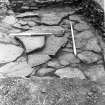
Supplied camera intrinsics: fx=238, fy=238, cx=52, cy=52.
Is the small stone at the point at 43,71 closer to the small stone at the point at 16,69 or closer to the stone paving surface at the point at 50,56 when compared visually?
the stone paving surface at the point at 50,56

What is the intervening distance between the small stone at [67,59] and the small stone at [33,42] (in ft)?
1.79

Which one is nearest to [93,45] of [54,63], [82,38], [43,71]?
[82,38]

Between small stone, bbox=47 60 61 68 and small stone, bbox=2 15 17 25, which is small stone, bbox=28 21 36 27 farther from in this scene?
small stone, bbox=47 60 61 68

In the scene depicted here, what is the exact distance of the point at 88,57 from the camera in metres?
4.56

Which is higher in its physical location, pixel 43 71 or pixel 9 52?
pixel 9 52

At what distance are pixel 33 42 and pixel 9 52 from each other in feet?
2.01

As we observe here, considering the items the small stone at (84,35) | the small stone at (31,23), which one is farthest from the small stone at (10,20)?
the small stone at (84,35)

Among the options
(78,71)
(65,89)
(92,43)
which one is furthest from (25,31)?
(65,89)

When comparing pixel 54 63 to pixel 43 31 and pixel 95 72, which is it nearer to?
pixel 95 72

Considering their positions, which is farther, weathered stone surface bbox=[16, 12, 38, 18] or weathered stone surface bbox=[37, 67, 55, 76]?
weathered stone surface bbox=[16, 12, 38, 18]

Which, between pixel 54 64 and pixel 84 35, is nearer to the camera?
pixel 54 64

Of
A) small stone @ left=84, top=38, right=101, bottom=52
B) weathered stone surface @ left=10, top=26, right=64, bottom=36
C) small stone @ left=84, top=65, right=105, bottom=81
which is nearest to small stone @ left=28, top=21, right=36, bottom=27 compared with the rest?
weathered stone surface @ left=10, top=26, right=64, bottom=36

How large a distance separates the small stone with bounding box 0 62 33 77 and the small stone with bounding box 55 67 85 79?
1.74ft

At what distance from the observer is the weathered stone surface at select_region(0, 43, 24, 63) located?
176 inches
